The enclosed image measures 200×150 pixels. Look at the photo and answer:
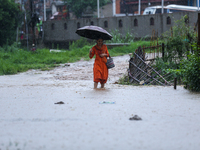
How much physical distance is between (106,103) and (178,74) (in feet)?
16.2

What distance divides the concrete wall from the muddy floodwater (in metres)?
20.9

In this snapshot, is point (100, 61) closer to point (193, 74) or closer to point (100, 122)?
point (193, 74)

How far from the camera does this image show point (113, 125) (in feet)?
13.3

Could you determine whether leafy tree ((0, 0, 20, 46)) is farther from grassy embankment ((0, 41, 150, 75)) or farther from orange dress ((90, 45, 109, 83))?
orange dress ((90, 45, 109, 83))

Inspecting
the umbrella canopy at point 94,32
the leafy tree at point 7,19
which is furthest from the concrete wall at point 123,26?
the umbrella canopy at point 94,32

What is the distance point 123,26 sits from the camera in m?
31.0

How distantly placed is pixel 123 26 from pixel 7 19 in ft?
35.3

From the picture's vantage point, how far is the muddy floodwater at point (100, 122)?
3301 millimetres

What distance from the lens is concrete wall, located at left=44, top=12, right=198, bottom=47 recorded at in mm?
28891

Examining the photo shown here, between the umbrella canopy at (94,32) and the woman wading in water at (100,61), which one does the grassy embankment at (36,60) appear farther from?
the woman wading in water at (100,61)

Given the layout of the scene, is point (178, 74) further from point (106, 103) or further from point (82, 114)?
point (82, 114)

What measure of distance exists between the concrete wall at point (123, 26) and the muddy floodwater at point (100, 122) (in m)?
20.9

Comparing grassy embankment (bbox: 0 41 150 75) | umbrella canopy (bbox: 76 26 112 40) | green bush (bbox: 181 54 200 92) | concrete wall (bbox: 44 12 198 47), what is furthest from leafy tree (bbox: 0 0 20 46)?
green bush (bbox: 181 54 200 92)

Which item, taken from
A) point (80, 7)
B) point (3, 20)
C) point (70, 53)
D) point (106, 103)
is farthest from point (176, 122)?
point (80, 7)
